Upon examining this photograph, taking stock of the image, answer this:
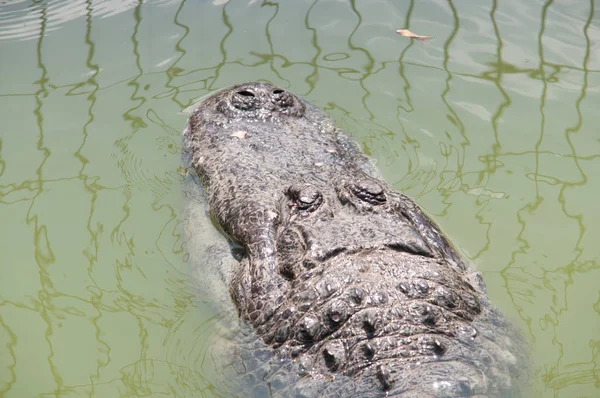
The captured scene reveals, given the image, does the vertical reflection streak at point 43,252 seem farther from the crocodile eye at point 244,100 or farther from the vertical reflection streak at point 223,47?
the crocodile eye at point 244,100

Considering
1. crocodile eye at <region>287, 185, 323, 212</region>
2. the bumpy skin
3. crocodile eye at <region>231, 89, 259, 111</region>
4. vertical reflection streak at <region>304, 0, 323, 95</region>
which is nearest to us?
the bumpy skin

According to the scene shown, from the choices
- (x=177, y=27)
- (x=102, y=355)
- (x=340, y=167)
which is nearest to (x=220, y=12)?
(x=177, y=27)

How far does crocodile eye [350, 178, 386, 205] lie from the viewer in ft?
12.3

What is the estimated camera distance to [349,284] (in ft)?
10.4

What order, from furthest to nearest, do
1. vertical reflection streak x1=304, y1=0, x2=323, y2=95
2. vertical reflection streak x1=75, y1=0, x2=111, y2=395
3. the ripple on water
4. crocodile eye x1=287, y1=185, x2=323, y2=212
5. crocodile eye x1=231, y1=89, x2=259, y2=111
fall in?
the ripple on water, vertical reflection streak x1=304, y1=0, x2=323, y2=95, crocodile eye x1=231, y1=89, x2=259, y2=111, vertical reflection streak x1=75, y1=0, x2=111, y2=395, crocodile eye x1=287, y1=185, x2=323, y2=212

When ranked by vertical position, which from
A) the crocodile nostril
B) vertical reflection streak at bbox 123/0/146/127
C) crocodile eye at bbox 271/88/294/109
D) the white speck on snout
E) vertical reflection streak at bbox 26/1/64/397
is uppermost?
the crocodile nostril

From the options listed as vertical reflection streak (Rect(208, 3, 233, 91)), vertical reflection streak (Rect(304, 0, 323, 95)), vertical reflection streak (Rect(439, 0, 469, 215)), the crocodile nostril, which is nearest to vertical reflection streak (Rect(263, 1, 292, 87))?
vertical reflection streak (Rect(304, 0, 323, 95))

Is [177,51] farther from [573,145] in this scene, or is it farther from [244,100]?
[573,145]

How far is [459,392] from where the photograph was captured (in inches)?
111

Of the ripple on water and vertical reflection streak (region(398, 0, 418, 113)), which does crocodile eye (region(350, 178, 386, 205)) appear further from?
the ripple on water

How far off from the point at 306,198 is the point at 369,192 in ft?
1.16

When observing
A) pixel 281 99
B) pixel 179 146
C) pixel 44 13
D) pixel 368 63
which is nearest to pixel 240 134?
pixel 281 99

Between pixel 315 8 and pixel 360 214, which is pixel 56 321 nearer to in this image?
pixel 360 214

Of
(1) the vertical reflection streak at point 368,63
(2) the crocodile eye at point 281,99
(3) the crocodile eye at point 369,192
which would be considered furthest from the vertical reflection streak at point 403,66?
(3) the crocodile eye at point 369,192
